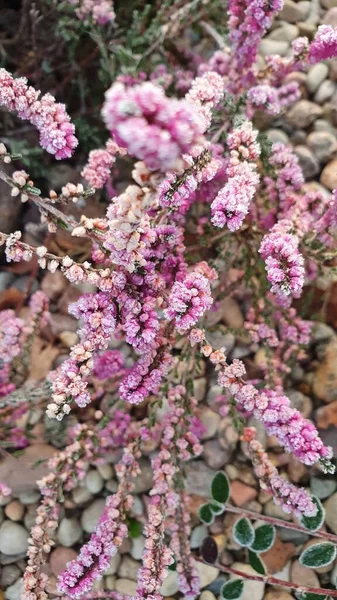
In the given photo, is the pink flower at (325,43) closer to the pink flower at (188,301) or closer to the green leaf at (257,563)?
the pink flower at (188,301)

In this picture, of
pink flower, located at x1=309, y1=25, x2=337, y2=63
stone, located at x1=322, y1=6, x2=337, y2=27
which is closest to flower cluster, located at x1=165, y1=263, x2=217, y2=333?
pink flower, located at x1=309, y1=25, x2=337, y2=63

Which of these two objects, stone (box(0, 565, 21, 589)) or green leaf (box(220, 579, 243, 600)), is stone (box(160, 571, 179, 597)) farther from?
stone (box(0, 565, 21, 589))

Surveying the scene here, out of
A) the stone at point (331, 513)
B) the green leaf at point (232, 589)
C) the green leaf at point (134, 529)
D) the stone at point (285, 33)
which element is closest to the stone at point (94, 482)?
the green leaf at point (134, 529)

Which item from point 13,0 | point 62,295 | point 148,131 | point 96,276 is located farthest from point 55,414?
point 13,0

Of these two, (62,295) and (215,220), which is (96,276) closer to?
(215,220)

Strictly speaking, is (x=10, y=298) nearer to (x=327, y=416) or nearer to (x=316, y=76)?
(x=327, y=416)

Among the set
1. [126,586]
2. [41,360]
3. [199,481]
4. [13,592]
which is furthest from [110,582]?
[41,360]
